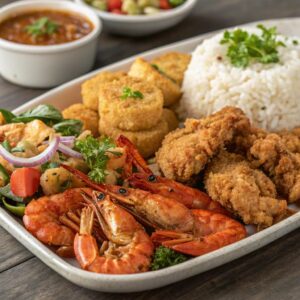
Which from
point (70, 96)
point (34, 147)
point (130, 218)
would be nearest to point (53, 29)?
point (70, 96)

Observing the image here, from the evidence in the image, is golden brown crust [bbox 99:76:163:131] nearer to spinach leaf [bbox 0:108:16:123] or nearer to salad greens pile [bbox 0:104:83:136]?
salad greens pile [bbox 0:104:83:136]

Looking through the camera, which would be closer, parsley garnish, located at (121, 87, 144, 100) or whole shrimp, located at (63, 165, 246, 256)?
whole shrimp, located at (63, 165, 246, 256)

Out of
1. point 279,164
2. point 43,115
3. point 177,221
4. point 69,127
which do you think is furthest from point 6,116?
point 279,164

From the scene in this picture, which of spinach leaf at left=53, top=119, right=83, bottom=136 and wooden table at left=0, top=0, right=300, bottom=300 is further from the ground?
spinach leaf at left=53, top=119, right=83, bottom=136

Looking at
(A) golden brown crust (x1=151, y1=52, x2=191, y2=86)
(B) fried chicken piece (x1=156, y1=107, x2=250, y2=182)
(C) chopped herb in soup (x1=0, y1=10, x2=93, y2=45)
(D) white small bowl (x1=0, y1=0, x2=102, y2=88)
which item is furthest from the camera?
(C) chopped herb in soup (x1=0, y1=10, x2=93, y2=45)

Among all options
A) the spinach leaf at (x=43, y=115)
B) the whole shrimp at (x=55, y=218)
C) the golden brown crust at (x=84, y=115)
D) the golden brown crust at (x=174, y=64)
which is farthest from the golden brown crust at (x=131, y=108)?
the whole shrimp at (x=55, y=218)

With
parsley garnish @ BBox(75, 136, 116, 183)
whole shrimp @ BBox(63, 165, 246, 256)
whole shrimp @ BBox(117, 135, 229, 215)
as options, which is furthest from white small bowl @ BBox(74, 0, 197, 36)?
whole shrimp @ BBox(63, 165, 246, 256)

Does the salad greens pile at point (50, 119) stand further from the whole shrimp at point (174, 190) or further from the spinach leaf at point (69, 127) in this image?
the whole shrimp at point (174, 190)

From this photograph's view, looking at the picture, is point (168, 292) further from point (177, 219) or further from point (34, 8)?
point (34, 8)
